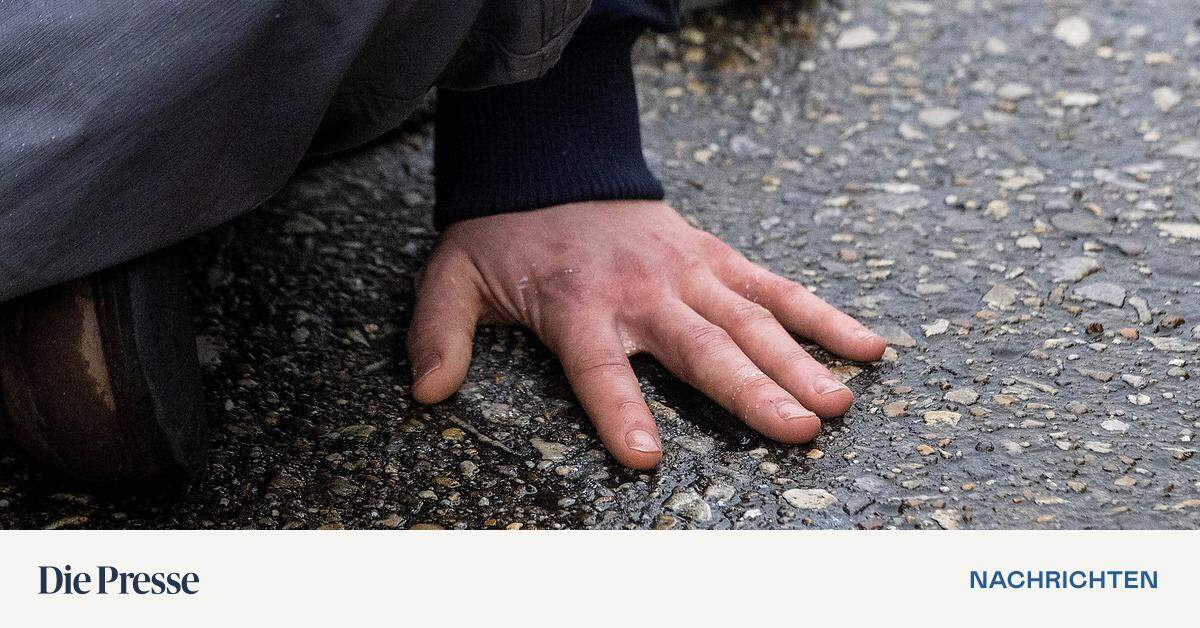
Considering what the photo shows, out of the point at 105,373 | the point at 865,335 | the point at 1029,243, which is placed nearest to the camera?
the point at 105,373

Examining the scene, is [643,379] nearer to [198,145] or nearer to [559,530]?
[559,530]

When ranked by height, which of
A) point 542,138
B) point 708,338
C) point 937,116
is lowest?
point 937,116

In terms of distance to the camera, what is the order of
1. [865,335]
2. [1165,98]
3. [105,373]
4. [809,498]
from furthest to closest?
[1165,98] → [865,335] → [809,498] → [105,373]

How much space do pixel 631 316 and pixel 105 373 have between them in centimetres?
63

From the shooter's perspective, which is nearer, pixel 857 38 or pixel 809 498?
pixel 809 498

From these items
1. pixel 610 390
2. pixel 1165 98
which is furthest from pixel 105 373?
pixel 1165 98

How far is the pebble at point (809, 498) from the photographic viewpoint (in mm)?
1211

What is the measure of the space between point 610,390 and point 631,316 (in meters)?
0.15

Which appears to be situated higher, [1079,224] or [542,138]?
[542,138]

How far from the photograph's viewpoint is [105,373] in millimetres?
1098

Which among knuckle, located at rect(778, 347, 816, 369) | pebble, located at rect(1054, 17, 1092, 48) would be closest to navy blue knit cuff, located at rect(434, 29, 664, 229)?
knuckle, located at rect(778, 347, 816, 369)

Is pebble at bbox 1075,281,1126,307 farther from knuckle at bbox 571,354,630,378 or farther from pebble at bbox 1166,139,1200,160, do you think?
knuckle at bbox 571,354,630,378

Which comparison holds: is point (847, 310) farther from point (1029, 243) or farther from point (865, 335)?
point (1029, 243)
